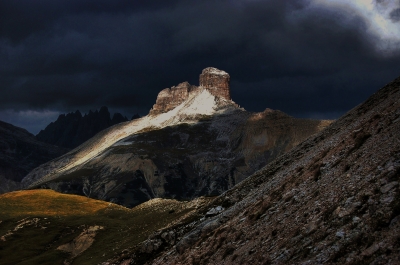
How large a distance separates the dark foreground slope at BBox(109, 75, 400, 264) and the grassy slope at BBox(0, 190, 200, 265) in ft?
127

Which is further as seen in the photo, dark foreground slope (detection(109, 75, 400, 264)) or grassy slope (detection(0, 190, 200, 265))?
grassy slope (detection(0, 190, 200, 265))

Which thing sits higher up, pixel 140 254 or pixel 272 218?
pixel 272 218

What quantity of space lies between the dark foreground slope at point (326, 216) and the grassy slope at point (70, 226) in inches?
1521

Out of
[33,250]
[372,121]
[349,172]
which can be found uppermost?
[372,121]

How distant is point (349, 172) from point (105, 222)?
298ft

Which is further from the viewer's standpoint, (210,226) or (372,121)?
(210,226)

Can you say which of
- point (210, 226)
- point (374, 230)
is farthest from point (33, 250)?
point (374, 230)

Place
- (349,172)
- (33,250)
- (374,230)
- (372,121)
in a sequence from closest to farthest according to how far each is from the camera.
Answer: (374,230) < (349,172) < (372,121) < (33,250)

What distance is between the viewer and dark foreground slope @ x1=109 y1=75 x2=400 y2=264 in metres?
24.5

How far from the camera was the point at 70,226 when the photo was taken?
11562cm

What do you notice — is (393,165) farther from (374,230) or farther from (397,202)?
(374,230)

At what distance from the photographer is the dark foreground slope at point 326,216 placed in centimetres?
2455

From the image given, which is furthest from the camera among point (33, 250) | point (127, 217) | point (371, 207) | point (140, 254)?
point (127, 217)

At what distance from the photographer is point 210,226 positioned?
1902 inches
